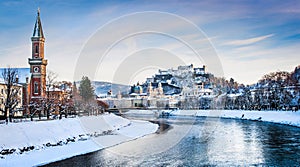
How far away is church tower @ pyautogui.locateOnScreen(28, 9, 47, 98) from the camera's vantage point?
58.9m

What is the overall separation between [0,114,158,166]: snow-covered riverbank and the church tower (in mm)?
24827

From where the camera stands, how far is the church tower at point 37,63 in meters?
58.9

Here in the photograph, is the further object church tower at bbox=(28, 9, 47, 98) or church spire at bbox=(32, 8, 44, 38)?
church spire at bbox=(32, 8, 44, 38)

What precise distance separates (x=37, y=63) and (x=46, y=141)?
34.8m

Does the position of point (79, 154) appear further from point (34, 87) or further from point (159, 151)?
point (34, 87)

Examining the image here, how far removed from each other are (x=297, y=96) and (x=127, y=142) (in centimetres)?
5413

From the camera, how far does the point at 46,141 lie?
2772cm

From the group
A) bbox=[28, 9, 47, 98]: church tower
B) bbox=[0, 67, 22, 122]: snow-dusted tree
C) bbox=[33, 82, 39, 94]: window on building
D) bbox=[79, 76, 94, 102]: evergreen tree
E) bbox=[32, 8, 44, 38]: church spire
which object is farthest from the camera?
bbox=[79, 76, 94, 102]: evergreen tree

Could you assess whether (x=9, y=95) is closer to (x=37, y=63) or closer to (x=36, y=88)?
(x=37, y=63)

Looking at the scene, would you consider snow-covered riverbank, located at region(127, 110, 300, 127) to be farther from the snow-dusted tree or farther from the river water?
the snow-dusted tree

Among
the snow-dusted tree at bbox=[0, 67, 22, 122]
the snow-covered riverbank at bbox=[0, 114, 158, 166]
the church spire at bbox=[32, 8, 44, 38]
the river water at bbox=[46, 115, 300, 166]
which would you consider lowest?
the river water at bbox=[46, 115, 300, 166]

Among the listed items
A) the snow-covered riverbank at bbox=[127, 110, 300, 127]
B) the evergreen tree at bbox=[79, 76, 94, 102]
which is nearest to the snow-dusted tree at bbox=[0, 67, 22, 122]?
the evergreen tree at bbox=[79, 76, 94, 102]

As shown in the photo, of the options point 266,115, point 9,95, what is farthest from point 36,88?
point 266,115

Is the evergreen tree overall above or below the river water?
above
